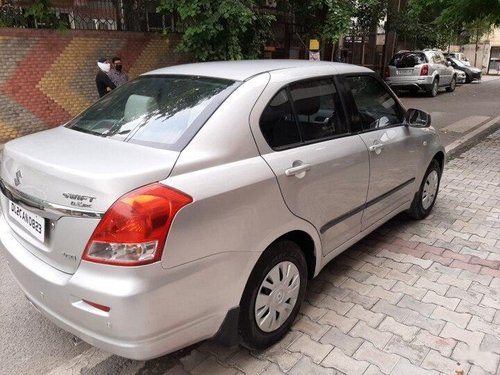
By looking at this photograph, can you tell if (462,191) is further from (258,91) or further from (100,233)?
(100,233)

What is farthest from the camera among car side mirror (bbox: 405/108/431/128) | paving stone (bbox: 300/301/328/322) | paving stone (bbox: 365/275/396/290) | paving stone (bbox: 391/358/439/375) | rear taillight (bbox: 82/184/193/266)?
car side mirror (bbox: 405/108/431/128)

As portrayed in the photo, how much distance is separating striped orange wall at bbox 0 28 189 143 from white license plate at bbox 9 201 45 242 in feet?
22.7

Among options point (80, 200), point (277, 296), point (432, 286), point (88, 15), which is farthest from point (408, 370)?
point (88, 15)

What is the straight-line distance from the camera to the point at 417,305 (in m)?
3.14

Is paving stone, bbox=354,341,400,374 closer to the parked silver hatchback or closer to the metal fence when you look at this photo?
the metal fence

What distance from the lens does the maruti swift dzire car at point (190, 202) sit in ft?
6.36

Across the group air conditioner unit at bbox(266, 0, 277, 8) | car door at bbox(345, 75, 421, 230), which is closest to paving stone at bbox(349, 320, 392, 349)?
car door at bbox(345, 75, 421, 230)

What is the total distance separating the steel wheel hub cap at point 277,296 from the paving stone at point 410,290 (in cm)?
99


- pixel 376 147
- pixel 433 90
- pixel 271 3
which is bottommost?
pixel 433 90

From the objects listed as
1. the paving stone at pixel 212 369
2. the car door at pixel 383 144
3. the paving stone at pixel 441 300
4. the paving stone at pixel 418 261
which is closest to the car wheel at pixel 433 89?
the car door at pixel 383 144

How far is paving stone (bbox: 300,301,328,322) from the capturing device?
3.01 metres

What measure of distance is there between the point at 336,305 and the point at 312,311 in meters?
0.19

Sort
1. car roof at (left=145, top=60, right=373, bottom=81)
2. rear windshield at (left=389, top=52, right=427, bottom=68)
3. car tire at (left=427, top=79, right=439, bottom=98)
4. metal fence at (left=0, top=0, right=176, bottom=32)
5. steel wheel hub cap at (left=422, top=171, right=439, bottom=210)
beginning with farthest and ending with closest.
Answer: car tire at (left=427, top=79, right=439, bottom=98) → rear windshield at (left=389, top=52, right=427, bottom=68) → metal fence at (left=0, top=0, right=176, bottom=32) → steel wheel hub cap at (left=422, top=171, right=439, bottom=210) → car roof at (left=145, top=60, right=373, bottom=81)

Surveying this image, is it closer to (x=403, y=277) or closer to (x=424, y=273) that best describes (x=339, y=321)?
(x=403, y=277)
